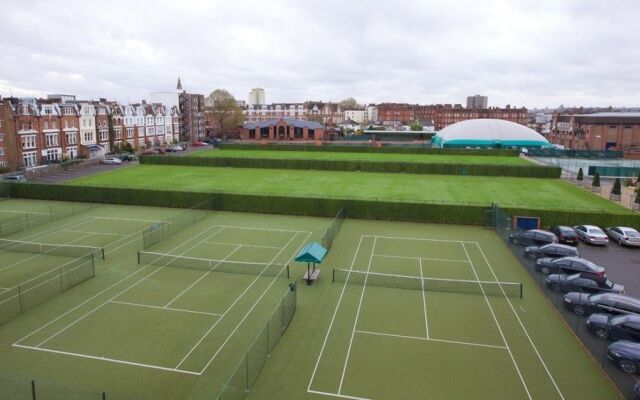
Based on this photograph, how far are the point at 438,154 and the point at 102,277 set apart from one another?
6432cm

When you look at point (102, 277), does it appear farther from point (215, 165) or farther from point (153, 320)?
point (215, 165)

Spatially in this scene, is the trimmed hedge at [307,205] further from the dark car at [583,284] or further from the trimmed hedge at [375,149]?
the trimmed hedge at [375,149]

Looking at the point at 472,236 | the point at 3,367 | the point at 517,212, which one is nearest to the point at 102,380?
the point at 3,367

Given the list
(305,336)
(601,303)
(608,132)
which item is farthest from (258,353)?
(608,132)

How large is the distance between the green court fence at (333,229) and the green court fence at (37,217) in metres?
Result: 22.8

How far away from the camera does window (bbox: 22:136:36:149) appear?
62344 mm

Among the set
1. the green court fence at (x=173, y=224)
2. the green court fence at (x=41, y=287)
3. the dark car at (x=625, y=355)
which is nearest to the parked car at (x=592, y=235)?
the dark car at (x=625, y=355)

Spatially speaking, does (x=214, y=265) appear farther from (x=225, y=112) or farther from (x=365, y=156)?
(x=225, y=112)

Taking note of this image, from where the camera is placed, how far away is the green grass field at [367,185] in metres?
44.3

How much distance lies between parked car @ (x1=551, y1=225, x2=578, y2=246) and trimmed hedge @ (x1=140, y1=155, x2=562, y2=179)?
27200 mm

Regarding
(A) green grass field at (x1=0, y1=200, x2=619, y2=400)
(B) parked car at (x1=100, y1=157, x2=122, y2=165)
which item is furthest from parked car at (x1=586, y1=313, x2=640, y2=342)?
(B) parked car at (x1=100, y1=157, x2=122, y2=165)

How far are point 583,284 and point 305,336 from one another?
45.0 feet

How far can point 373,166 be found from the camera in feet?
201

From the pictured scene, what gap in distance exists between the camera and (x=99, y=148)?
78125 mm
